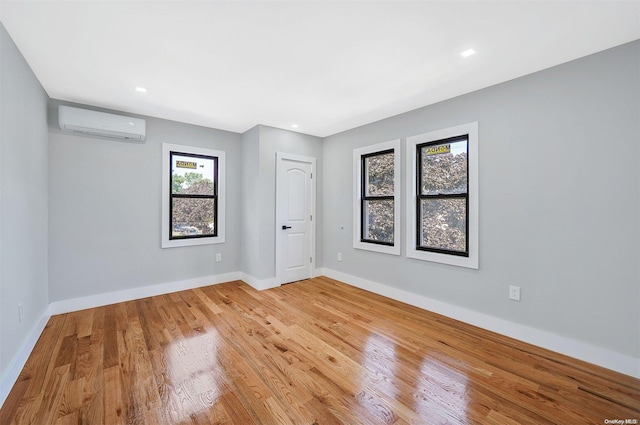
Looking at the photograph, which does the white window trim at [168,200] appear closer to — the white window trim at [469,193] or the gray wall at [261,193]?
the gray wall at [261,193]

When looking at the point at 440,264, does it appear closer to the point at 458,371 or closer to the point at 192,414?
the point at 458,371

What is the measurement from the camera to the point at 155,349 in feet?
7.71

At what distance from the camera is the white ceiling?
1711 mm

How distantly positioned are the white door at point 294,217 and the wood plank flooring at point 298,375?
1.38 meters

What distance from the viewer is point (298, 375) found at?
200 centimetres

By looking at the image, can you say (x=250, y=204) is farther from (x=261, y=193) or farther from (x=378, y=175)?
(x=378, y=175)

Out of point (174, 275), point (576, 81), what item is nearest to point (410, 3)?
point (576, 81)

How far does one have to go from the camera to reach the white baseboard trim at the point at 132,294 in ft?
10.3

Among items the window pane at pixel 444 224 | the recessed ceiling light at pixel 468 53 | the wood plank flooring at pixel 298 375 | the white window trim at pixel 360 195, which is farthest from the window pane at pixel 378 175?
the wood plank flooring at pixel 298 375

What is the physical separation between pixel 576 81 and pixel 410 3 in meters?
1.75

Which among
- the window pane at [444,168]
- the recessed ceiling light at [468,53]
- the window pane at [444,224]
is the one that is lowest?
the window pane at [444,224]

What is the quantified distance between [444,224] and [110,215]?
4279 millimetres

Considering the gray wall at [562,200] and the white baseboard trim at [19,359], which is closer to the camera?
the white baseboard trim at [19,359]

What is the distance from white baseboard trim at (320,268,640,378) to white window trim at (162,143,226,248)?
9.07ft
